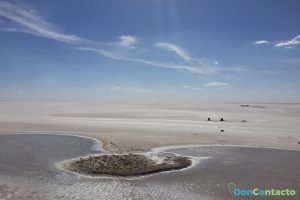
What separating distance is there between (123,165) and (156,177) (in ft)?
6.98

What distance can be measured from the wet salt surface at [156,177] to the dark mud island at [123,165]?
0.58 metres

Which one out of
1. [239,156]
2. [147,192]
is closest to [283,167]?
[239,156]

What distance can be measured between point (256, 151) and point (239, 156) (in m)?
2.03

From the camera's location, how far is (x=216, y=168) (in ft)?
44.5

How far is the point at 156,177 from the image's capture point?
11.9 m

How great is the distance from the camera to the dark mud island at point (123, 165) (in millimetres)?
12469

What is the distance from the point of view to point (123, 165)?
13.4 m

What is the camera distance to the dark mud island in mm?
12469

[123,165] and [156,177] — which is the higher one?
[123,165]

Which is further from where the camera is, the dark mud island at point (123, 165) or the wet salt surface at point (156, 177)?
the dark mud island at point (123, 165)

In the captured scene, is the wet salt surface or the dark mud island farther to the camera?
the dark mud island

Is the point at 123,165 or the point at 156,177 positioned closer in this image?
the point at 156,177

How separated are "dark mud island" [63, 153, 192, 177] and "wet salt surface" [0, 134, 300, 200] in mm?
579

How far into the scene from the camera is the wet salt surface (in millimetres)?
10039
